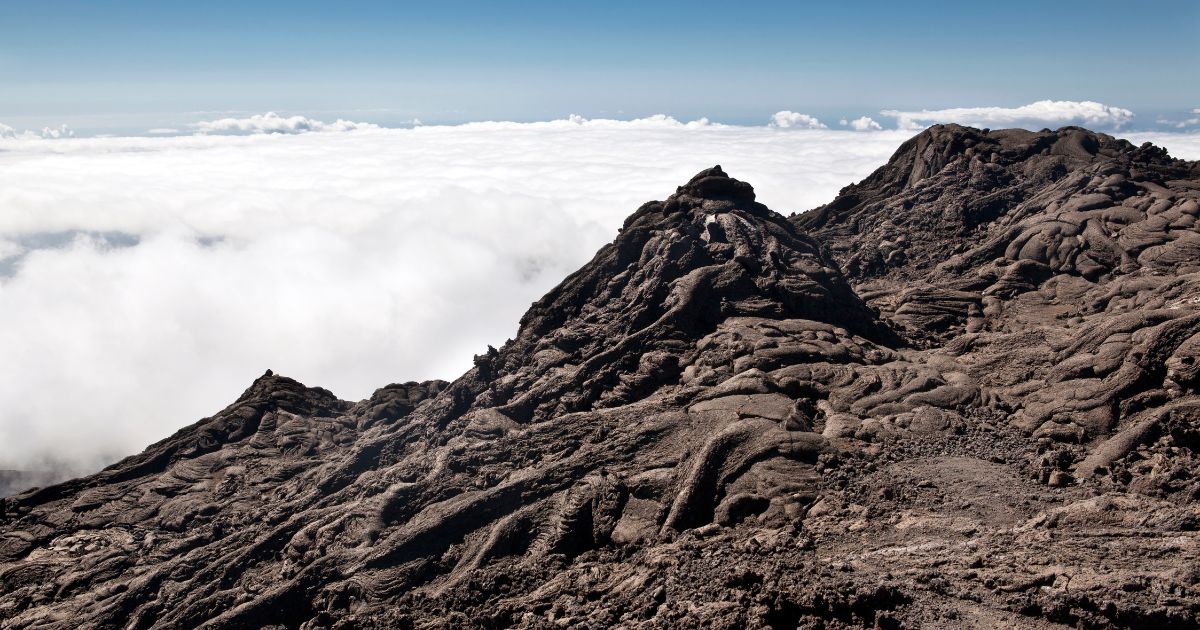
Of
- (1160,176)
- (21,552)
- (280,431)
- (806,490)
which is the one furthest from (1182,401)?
(21,552)

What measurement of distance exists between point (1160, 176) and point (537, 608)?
87.1 m

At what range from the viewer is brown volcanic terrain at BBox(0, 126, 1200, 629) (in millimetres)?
35094

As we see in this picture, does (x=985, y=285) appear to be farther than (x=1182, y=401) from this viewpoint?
Yes

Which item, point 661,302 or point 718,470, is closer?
point 718,470

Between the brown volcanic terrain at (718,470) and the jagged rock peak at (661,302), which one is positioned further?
the jagged rock peak at (661,302)

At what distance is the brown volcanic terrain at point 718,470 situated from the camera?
35094 mm

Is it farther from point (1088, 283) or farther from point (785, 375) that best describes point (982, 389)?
point (1088, 283)

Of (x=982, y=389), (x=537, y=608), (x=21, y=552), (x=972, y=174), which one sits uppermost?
(x=972, y=174)

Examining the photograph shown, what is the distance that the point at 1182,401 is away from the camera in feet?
136

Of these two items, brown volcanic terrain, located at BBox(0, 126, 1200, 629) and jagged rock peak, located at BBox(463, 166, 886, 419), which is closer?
brown volcanic terrain, located at BBox(0, 126, 1200, 629)

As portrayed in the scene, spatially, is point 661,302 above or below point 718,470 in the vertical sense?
above

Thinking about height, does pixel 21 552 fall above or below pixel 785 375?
below

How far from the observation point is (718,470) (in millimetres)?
→ 43938

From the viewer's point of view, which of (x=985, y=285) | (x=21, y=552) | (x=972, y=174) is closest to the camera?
(x=21, y=552)
